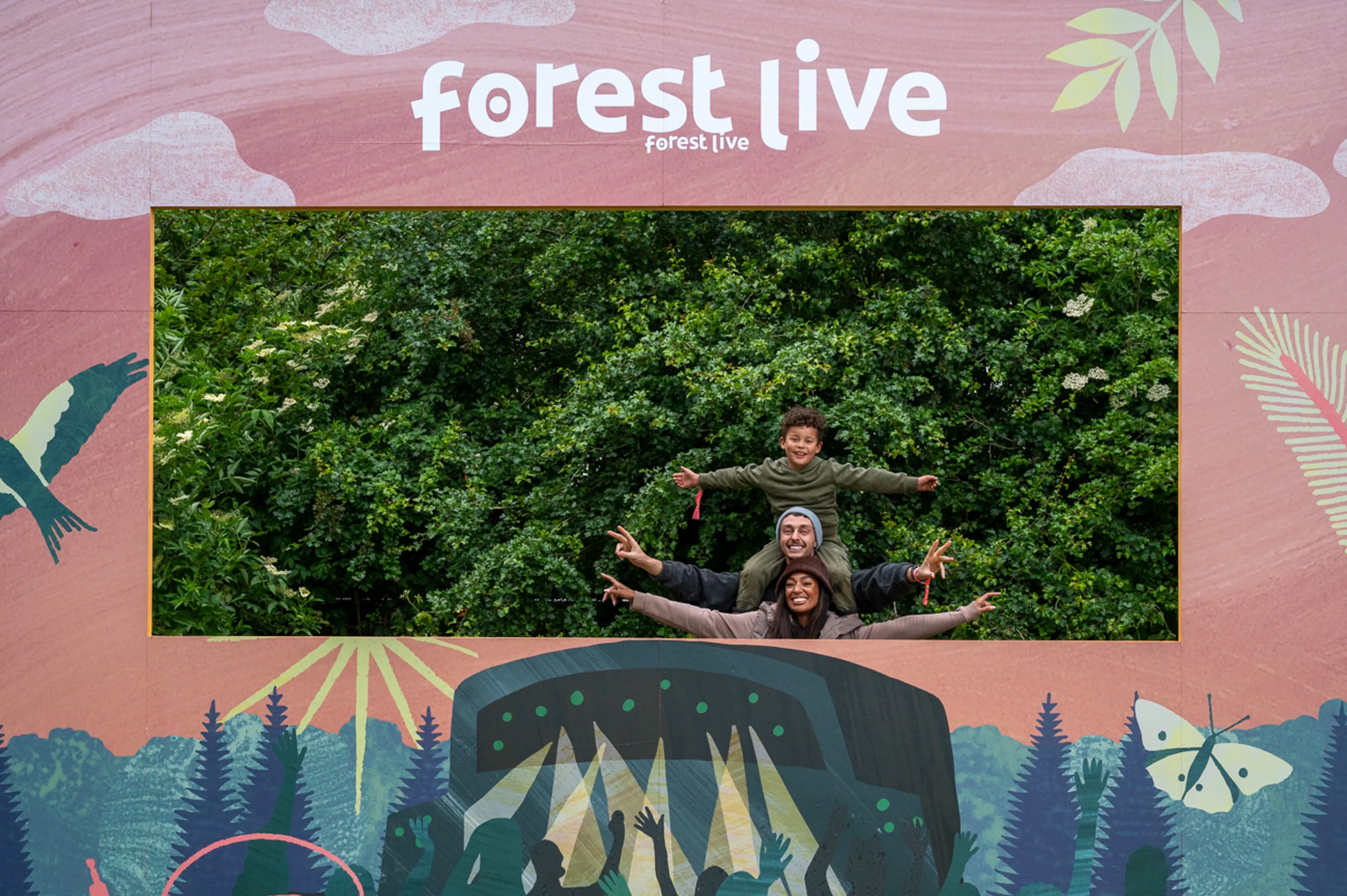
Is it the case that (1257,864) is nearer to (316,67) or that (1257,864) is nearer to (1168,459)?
(1168,459)

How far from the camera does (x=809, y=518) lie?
17.3 feet

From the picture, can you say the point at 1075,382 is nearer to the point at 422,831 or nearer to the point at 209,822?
the point at 422,831

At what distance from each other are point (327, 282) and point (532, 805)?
255 inches

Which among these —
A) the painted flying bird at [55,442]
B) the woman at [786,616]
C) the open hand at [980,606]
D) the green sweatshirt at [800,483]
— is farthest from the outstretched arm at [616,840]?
the painted flying bird at [55,442]

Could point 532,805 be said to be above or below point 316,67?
below

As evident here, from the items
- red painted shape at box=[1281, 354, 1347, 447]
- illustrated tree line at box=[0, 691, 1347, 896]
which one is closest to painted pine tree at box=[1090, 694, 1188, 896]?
illustrated tree line at box=[0, 691, 1347, 896]

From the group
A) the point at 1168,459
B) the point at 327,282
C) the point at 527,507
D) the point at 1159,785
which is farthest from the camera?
the point at 327,282

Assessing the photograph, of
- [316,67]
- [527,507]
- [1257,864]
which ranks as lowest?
[1257,864]

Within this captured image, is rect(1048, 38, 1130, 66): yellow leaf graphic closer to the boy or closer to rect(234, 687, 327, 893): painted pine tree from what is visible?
the boy

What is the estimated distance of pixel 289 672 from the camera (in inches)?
166

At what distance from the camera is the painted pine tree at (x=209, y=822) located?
13.8ft

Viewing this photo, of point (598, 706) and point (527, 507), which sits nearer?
point (598, 706)

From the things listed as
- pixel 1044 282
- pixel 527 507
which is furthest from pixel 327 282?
pixel 1044 282

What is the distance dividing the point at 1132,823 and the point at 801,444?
226 cm
